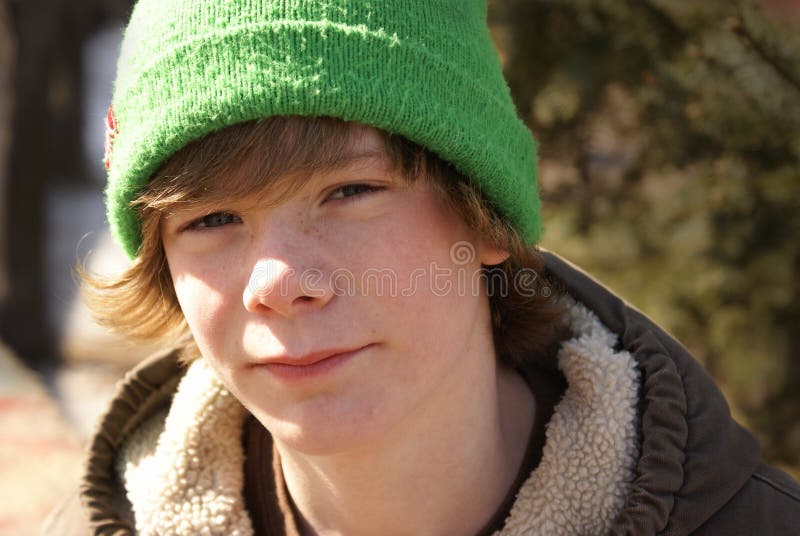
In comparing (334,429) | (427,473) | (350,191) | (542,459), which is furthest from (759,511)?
(350,191)

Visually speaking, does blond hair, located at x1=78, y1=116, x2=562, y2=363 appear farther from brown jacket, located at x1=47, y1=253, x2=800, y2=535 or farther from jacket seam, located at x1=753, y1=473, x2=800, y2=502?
jacket seam, located at x1=753, y1=473, x2=800, y2=502

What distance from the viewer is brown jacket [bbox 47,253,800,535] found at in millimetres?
1840

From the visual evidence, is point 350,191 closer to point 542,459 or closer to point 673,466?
point 542,459

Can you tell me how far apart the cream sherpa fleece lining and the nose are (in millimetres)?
606

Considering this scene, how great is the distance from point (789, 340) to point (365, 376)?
172 centimetres

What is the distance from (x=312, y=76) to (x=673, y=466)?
1.09 m

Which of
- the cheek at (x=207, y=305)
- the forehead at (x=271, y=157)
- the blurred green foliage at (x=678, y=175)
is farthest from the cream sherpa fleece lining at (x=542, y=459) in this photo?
the blurred green foliage at (x=678, y=175)

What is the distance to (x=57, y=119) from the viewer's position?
11172mm

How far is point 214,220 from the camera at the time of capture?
75.5 inches

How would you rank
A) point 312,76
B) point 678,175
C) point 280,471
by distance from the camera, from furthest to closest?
point 678,175 → point 280,471 → point 312,76

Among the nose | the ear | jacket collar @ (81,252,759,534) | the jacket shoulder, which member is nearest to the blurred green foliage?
jacket collar @ (81,252,759,534)

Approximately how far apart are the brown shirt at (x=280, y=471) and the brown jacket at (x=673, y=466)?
0.21 ft

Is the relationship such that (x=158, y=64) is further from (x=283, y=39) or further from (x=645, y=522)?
(x=645, y=522)

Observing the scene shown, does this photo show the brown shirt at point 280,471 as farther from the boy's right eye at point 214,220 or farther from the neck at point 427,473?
the boy's right eye at point 214,220
